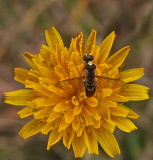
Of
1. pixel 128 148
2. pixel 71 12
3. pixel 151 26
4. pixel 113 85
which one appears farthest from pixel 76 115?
pixel 71 12

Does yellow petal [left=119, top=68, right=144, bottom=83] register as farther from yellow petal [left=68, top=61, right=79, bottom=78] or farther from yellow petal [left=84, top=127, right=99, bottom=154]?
yellow petal [left=84, top=127, right=99, bottom=154]

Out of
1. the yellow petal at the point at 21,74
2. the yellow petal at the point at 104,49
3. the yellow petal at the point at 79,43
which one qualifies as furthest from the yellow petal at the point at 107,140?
the yellow petal at the point at 21,74

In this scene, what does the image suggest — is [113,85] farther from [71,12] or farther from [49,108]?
[71,12]

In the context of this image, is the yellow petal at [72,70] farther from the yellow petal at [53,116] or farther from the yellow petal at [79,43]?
the yellow petal at [53,116]

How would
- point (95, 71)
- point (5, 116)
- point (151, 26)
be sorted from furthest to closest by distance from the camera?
point (5, 116) < point (151, 26) < point (95, 71)

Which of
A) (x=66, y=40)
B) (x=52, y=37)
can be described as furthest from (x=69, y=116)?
(x=66, y=40)

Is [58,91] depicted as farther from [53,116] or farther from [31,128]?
[31,128]
